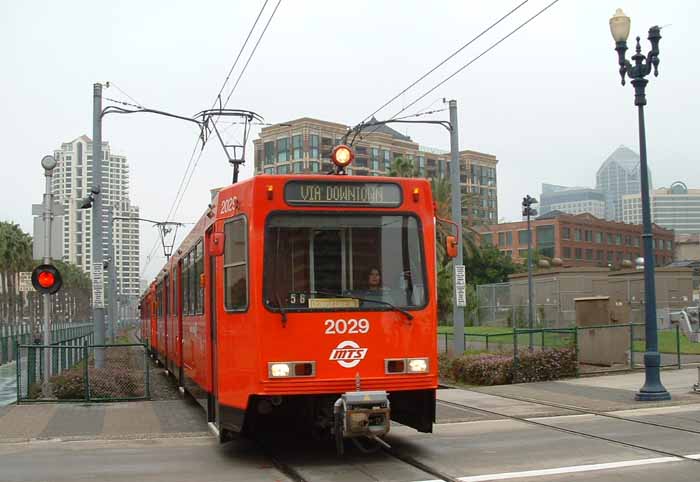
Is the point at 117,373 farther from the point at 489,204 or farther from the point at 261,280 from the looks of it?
the point at 489,204

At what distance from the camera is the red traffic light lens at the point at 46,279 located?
1521 cm

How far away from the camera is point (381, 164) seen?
3063 inches

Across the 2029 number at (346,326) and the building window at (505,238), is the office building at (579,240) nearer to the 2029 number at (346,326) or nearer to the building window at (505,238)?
the building window at (505,238)

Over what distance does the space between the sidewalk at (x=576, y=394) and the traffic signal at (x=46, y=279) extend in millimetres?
7644

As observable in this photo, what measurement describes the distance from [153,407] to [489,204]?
128m

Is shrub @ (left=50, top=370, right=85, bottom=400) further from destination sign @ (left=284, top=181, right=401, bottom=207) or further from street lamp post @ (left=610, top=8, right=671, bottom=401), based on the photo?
street lamp post @ (left=610, top=8, right=671, bottom=401)

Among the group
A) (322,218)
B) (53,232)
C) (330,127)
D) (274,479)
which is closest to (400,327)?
(322,218)

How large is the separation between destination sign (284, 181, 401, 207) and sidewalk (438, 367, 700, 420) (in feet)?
16.5

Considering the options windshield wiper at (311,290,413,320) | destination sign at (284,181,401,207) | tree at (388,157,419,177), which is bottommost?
windshield wiper at (311,290,413,320)

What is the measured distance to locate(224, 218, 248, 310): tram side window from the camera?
9.23 metres

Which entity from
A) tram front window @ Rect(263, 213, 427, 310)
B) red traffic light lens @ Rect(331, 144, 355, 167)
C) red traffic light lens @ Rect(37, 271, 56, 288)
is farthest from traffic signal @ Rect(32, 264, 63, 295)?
tram front window @ Rect(263, 213, 427, 310)

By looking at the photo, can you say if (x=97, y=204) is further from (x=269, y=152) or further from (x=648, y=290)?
(x=269, y=152)

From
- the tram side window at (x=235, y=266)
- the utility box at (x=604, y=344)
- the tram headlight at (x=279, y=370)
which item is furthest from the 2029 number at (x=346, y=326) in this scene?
the utility box at (x=604, y=344)

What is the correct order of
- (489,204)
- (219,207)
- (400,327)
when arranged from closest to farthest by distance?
1. (400,327)
2. (219,207)
3. (489,204)
